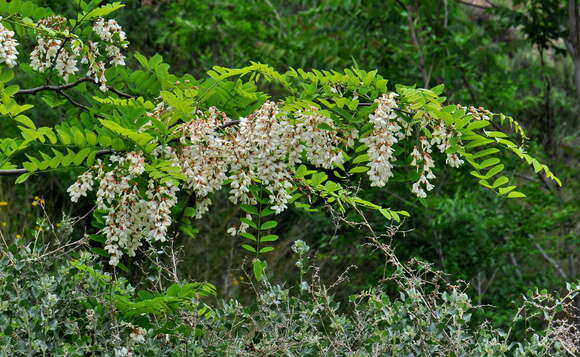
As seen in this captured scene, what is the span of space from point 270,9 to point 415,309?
474cm

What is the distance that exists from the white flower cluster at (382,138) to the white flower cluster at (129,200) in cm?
67

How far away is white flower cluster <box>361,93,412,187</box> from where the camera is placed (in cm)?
248

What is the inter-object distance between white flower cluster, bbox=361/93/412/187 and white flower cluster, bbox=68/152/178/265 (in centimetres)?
67

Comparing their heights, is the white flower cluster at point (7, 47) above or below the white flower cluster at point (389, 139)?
above

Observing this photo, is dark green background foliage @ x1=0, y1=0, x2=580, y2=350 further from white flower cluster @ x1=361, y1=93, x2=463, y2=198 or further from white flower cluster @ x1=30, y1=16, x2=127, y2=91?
white flower cluster @ x1=361, y1=93, x2=463, y2=198

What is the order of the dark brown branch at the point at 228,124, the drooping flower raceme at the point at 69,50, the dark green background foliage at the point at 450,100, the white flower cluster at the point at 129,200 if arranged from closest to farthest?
the white flower cluster at the point at 129,200
the dark brown branch at the point at 228,124
the drooping flower raceme at the point at 69,50
the dark green background foliage at the point at 450,100

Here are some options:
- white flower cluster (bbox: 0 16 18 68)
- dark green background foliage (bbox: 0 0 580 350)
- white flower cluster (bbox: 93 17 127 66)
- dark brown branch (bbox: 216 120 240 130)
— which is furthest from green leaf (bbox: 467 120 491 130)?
dark green background foliage (bbox: 0 0 580 350)

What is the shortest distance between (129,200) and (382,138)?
87cm

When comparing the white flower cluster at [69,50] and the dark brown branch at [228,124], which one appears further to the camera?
the white flower cluster at [69,50]

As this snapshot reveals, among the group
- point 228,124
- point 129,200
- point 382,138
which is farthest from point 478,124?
point 129,200

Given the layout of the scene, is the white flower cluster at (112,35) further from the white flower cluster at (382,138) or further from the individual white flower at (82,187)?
the white flower cluster at (382,138)

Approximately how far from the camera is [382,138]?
250 centimetres

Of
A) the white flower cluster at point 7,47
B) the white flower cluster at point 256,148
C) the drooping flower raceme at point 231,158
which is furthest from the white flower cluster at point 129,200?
the white flower cluster at point 7,47

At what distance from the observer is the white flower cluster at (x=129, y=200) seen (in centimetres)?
245
